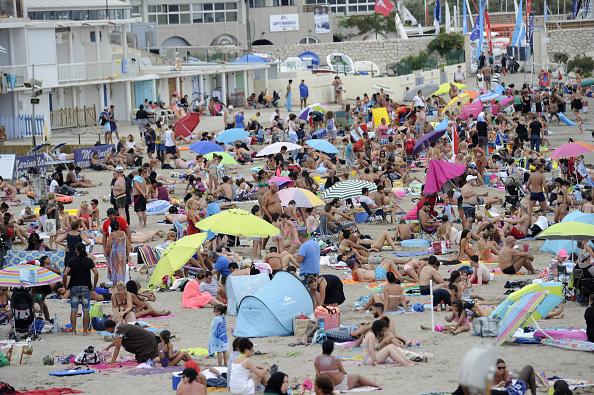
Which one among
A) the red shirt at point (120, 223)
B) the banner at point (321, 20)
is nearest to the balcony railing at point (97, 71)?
the red shirt at point (120, 223)

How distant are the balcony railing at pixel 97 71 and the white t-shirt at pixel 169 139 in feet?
26.3

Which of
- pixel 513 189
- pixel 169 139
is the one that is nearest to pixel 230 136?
pixel 169 139

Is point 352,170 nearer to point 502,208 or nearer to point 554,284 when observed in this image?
point 502,208

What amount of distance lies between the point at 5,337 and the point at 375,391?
4817 millimetres

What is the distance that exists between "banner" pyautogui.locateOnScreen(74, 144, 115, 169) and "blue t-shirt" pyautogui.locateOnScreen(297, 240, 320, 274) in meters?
12.5

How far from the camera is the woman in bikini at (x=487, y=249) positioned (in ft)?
47.0

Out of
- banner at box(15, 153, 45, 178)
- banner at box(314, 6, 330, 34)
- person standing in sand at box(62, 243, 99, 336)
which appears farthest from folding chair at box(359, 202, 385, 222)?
banner at box(314, 6, 330, 34)

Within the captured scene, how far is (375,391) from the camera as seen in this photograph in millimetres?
8469

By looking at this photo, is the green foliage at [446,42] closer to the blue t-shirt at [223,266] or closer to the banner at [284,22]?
the banner at [284,22]

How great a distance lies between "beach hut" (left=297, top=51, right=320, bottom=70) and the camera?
50.5 m

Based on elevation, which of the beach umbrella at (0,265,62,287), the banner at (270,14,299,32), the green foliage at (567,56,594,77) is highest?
the banner at (270,14,299,32)

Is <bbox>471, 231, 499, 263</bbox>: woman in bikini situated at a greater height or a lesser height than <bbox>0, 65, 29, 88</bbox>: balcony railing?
lesser

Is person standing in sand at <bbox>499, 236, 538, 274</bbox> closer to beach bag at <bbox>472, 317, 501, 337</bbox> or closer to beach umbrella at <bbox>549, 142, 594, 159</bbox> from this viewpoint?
beach bag at <bbox>472, 317, 501, 337</bbox>

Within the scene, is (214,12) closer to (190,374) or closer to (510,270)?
(510,270)
